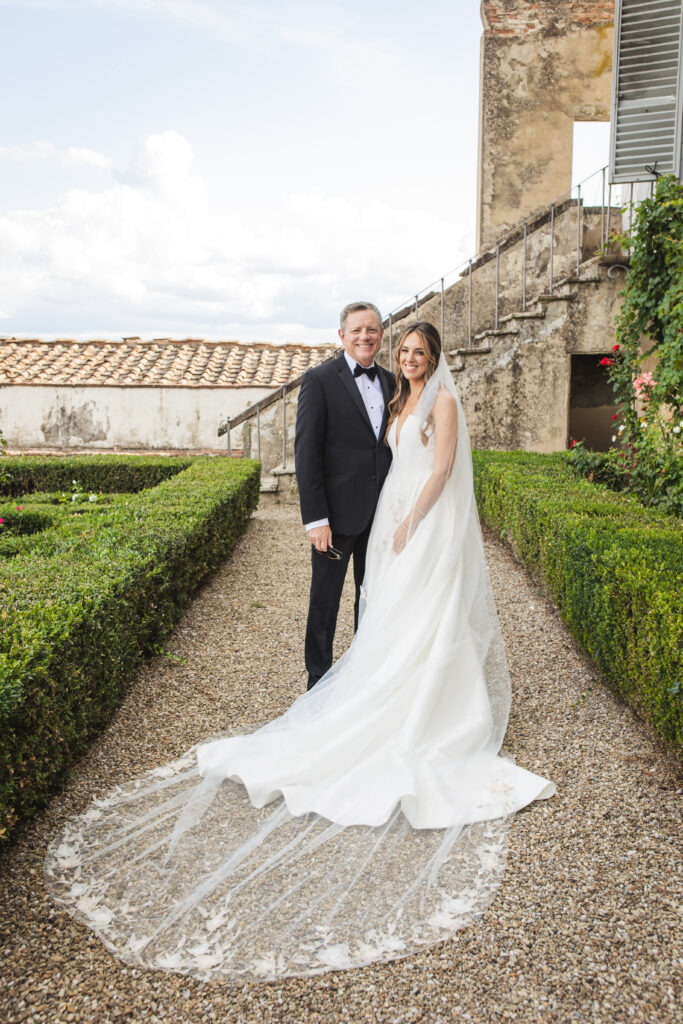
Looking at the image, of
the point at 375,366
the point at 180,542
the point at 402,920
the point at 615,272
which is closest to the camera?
the point at 402,920

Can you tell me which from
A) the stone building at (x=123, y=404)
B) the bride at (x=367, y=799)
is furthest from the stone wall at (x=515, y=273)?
the bride at (x=367, y=799)

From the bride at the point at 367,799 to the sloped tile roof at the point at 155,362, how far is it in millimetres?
10728

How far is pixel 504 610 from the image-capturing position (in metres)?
5.79

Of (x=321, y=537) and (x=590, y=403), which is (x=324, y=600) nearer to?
(x=321, y=537)

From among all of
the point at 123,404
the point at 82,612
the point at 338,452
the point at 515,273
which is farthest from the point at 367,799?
the point at 123,404

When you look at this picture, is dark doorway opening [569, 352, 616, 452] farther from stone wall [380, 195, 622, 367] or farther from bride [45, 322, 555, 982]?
bride [45, 322, 555, 982]

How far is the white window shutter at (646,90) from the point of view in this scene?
→ 7.86 meters

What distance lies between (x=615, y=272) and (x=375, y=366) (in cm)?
763

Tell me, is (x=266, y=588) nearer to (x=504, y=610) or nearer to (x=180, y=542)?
(x=180, y=542)

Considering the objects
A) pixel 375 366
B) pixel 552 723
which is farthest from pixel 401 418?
pixel 552 723

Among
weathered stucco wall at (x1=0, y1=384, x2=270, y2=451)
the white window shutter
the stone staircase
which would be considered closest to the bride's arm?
the white window shutter

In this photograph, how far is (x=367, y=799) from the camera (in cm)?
290

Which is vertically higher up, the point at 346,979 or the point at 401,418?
the point at 401,418

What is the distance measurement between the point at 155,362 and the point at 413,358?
1285 centimetres
